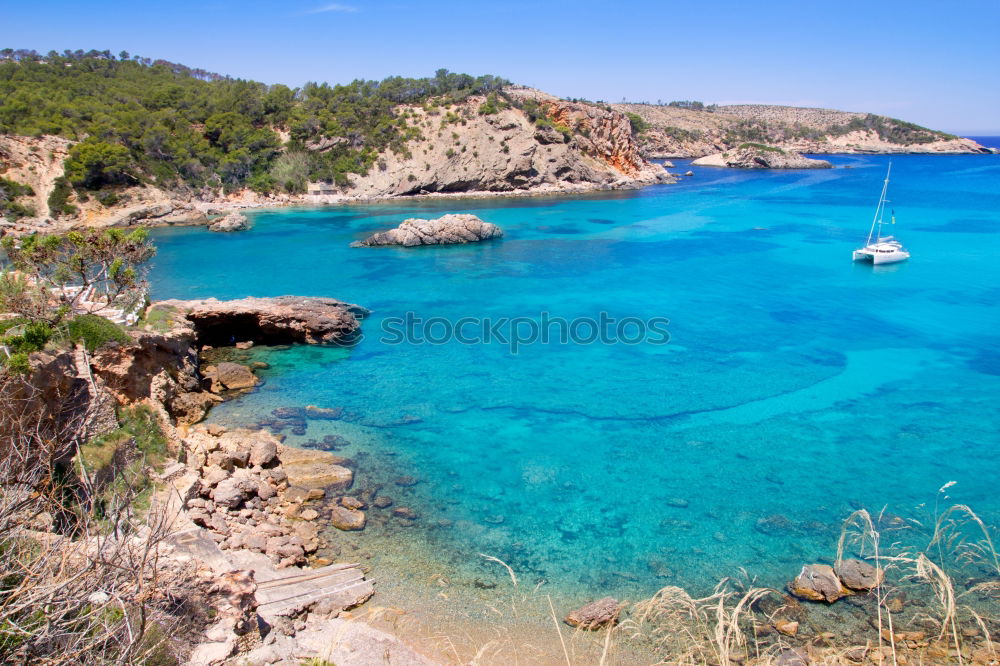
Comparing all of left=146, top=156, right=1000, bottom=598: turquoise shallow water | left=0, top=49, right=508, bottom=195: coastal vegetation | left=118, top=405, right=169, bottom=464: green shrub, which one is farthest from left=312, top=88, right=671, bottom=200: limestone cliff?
left=118, top=405, right=169, bottom=464: green shrub

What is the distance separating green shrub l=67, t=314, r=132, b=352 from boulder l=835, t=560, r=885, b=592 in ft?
52.7

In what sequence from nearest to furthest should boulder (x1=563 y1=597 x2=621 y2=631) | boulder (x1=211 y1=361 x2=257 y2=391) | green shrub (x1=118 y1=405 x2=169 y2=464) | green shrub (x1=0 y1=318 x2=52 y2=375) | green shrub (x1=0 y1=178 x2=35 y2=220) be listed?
1. boulder (x1=563 y1=597 x2=621 y2=631)
2. green shrub (x1=0 y1=318 x2=52 y2=375)
3. green shrub (x1=118 y1=405 x2=169 y2=464)
4. boulder (x1=211 y1=361 x2=257 y2=391)
5. green shrub (x1=0 y1=178 x2=35 y2=220)

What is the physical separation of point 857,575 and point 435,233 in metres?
37.9

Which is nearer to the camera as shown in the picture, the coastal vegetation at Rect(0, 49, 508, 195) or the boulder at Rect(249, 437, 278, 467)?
the boulder at Rect(249, 437, 278, 467)

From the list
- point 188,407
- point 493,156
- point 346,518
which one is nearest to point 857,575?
point 346,518

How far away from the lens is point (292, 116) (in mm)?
70062

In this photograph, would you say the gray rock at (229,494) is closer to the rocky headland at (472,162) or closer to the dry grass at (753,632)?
the dry grass at (753,632)

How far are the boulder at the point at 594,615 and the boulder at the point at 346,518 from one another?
4739mm

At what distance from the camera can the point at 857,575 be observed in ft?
36.0

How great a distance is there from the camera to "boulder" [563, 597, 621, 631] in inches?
401

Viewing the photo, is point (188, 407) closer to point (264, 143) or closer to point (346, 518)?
point (346, 518)

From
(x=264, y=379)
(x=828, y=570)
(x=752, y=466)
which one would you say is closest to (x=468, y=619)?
(x=828, y=570)

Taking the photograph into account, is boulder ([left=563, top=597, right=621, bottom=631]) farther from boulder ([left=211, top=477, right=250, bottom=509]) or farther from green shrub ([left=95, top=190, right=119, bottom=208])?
green shrub ([left=95, top=190, right=119, bottom=208])

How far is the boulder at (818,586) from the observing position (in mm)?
10727
